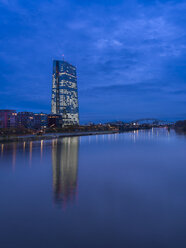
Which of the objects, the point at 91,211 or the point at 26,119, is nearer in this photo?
the point at 91,211

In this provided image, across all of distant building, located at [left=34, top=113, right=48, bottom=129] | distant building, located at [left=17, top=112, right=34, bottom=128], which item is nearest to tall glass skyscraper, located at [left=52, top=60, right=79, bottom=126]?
distant building, located at [left=34, top=113, right=48, bottom=129]

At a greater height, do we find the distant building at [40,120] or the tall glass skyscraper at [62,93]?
the tall glass skyscraper at [62,93]

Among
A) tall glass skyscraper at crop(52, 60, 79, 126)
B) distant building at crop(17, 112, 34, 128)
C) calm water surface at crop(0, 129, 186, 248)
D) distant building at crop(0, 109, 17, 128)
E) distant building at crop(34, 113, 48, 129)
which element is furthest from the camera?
tall glass skyscraper at crop(52, 60, 79, 126)

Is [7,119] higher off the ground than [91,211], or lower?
higher

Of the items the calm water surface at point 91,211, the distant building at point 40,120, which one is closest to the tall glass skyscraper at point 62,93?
the distant building at point 40,120

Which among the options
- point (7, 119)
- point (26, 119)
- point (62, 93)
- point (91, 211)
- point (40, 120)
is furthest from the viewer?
point (62, 93)

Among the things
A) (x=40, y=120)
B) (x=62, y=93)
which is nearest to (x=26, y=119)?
(x=40, y=120)

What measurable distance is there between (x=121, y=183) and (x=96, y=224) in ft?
15.1

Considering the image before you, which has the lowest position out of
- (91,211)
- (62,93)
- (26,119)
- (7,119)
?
(91,211)

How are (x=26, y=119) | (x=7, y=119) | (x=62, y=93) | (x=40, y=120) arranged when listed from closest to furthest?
1. (x=7, y=119)
2. (x=26, y=119)
3. (x=40, y=120)
4. (x=62, y=93)

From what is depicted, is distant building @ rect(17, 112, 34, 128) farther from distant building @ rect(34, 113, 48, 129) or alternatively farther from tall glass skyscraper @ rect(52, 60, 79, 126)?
tall glass skyscraper @ rect(52, 60, 79, 126)

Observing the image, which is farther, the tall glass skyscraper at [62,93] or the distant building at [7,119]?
the tall glass skyscraper at [62,93]

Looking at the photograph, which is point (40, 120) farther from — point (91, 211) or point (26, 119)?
point (91, 211)

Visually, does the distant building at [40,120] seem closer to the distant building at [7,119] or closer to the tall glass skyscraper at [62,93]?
the tall glass skyscraper at [62,93]
